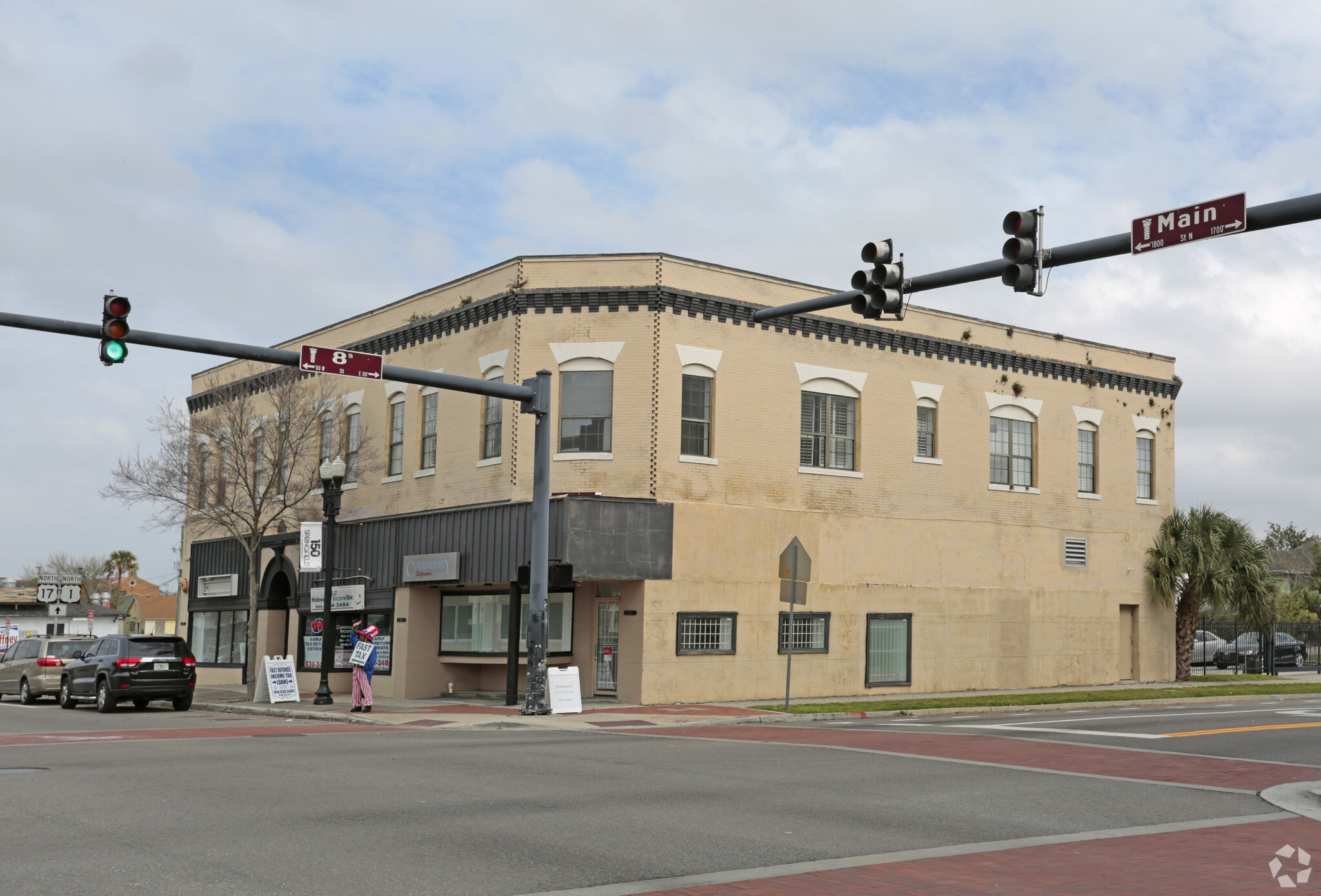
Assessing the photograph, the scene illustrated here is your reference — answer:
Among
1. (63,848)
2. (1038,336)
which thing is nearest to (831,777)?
(63,848)

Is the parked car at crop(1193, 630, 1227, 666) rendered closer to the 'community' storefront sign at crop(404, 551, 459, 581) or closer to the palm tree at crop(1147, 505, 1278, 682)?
the palm tree at crop(1147, 505, 1278, 682)

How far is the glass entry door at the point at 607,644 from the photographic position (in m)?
26.9

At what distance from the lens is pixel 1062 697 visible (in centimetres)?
2731

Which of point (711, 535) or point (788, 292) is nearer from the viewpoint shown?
point (711, 535)

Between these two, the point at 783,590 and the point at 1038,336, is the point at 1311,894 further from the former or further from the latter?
the point at 1038,336

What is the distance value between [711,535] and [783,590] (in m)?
3.72

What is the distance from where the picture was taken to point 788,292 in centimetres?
2884

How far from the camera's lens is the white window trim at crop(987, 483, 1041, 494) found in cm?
3234

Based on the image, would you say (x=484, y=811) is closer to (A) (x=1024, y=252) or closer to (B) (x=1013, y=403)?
(A) (x=1024, y=252)

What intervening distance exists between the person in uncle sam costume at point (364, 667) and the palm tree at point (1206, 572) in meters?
22.4

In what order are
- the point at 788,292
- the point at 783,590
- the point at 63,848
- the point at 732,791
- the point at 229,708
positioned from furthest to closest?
the point at 788,292 < the point at 229,708 < the point at 783,590 < the point at 732,791 < the point at 63,848

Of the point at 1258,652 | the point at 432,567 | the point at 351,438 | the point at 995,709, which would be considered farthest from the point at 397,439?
the point at 1258,652

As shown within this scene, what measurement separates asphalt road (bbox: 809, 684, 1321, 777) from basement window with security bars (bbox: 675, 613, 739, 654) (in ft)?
15.8

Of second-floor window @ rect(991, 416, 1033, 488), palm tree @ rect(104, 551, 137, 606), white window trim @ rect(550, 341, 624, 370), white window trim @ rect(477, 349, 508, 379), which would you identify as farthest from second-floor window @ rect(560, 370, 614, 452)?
palm tree @ rect(104, 551, 137, 606)
